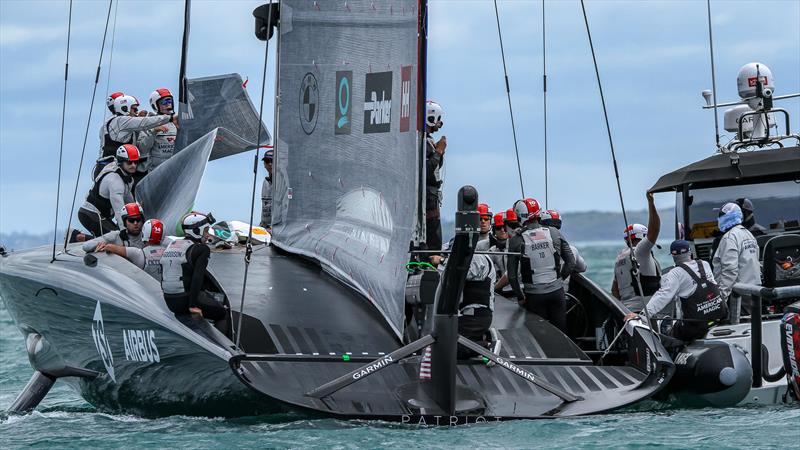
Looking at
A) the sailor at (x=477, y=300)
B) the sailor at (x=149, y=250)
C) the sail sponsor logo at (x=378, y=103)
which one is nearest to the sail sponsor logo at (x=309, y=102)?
the sail sponsor logo at (x=378, y=103)

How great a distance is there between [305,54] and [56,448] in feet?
11.4

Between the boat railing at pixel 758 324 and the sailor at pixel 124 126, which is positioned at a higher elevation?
the sailor at pixel 124 126

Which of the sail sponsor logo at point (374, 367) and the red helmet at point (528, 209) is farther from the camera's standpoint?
the red helmet at point (528, 209)

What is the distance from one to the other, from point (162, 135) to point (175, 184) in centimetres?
167

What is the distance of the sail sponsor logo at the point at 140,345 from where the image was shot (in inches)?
360

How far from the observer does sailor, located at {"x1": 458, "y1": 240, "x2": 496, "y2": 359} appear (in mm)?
9750

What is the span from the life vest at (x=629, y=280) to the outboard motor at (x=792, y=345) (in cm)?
260

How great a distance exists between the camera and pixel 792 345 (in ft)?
31.8

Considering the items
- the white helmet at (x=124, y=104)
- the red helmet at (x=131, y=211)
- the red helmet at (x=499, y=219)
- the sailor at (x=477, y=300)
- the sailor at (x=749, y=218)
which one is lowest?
the sailor at (x=477, y=300)

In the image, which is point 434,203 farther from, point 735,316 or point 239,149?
point 735,316

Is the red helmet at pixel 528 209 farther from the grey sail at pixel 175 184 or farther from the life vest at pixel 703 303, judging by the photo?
the grey sail at pixel 175 184

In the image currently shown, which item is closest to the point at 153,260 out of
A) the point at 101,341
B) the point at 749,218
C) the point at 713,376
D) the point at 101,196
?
the point at 101,341

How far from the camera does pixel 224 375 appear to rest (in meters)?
8.54

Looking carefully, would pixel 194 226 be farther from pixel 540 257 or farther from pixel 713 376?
pixel 713 376
